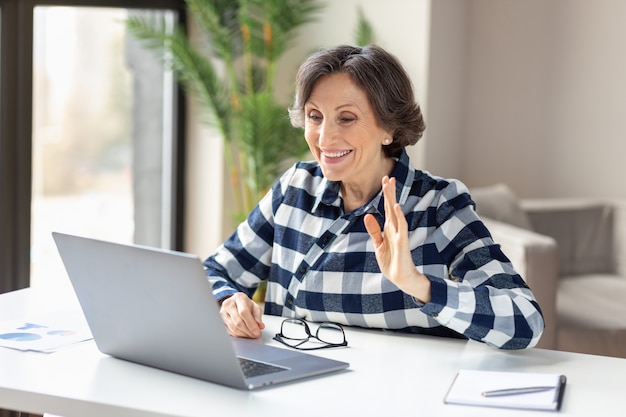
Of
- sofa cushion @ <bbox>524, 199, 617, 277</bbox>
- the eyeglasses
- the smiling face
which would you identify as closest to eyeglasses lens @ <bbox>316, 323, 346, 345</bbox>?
the eyeglasses

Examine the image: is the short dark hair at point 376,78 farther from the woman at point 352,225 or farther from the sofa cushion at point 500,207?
the sofa cushion at point 500,207

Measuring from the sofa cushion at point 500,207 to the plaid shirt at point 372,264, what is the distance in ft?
6.36

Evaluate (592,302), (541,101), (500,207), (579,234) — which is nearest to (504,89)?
(541,101)

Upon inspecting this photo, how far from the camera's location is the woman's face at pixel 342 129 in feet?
6.87

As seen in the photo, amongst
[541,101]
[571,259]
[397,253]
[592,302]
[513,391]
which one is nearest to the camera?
[513,391]

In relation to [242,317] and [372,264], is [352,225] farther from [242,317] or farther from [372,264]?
[242,317]

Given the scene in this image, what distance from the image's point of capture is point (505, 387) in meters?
1.58

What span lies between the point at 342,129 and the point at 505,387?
0.75 m

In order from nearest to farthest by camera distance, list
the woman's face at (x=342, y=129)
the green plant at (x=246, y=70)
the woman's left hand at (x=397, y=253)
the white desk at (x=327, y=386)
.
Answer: the white desk at (x=327, y=386) → the woman's left hand at (x=397, y=253) → the woman's face at (x=342, y=129) → the green plant at (x=246, y=70)

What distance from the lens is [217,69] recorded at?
4.65 metres

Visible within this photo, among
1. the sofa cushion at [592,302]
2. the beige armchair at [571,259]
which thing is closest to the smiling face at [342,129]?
the beige armchair at [571,259]

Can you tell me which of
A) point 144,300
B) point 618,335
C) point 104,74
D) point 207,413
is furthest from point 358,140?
point 104,74

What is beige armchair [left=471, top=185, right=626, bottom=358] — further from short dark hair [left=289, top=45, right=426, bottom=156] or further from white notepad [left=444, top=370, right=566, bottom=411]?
white notepad [left=444, top=370, right=566, bottom=411]

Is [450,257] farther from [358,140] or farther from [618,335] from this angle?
[618,335]
